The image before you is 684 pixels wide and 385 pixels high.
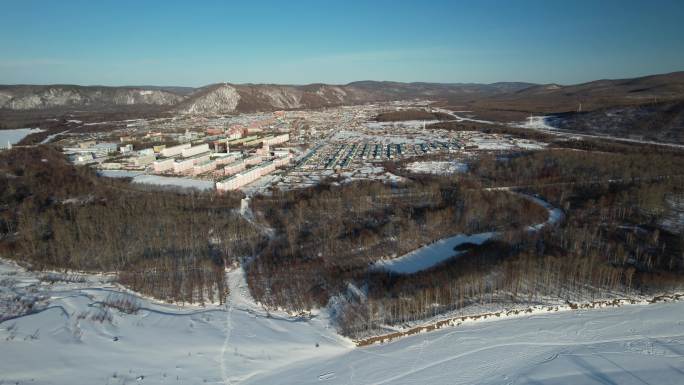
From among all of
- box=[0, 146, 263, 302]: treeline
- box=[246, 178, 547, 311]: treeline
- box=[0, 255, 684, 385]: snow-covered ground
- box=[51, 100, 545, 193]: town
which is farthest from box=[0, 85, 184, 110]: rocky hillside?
box=[0, 255, 684, 385]: snow-covered ground

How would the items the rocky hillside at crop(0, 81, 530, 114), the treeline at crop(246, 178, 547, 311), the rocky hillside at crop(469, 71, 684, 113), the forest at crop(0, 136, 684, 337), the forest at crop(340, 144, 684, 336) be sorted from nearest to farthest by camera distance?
the forest at crop(340, 144, 684, 336)
the forest at crop(0, 136, 684, 337)
the treeline at crop(246, 178, 547, 311)
the rocky hillside at crop(469, 71, 684, 113)
the rocky hillside at crop(0, 81, 530, 114)

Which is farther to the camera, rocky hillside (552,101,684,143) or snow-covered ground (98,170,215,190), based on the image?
rocky hillside (552,101,684,143)

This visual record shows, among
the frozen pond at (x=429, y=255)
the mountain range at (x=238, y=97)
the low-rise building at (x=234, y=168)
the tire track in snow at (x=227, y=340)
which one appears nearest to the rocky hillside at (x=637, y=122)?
the mountain range at (x=238, y=97)

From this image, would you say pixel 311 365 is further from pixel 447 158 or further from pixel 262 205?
pixel 447 158

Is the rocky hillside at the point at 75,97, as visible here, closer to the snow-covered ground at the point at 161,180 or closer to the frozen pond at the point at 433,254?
the snow-covered ground at the point at 161,180

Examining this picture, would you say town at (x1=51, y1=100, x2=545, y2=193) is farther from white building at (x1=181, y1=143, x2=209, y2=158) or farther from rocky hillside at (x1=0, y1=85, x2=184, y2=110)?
rocky hillside at (x1=0, y1=85, x2=184, y2=110)

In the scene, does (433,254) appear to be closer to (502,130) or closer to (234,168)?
(234,168)
